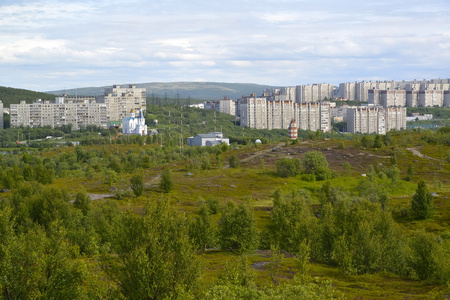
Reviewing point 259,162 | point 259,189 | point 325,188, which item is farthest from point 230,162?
point 325,188

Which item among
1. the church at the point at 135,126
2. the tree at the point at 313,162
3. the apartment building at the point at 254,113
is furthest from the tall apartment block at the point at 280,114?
the tree at the point at 313,162

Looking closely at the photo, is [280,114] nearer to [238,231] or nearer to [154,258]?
[238,231]

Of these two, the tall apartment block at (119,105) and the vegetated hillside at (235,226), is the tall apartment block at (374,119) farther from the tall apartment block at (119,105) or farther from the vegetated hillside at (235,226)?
the tall apartment block at (119,105)

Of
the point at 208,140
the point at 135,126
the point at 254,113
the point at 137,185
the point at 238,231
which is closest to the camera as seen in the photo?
the point at 238,231

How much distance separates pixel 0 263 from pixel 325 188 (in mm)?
50626

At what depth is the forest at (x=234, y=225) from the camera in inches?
940

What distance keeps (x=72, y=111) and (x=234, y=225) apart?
142 metres

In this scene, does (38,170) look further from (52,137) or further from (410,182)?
(52,137)

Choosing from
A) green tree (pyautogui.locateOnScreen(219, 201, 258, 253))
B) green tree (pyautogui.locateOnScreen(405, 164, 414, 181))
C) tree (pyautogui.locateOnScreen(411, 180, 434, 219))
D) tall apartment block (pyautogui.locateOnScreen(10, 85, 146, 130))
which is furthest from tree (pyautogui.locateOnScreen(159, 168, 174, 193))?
tall apartment block (pyautogui.locateOnScreen(10, 85, 146, 130))

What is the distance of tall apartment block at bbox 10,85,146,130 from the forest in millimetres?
45381

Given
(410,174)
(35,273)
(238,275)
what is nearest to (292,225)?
(238,275)

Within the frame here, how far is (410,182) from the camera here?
83.6m

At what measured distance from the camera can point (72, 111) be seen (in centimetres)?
17925

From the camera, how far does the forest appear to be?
78.3ft
